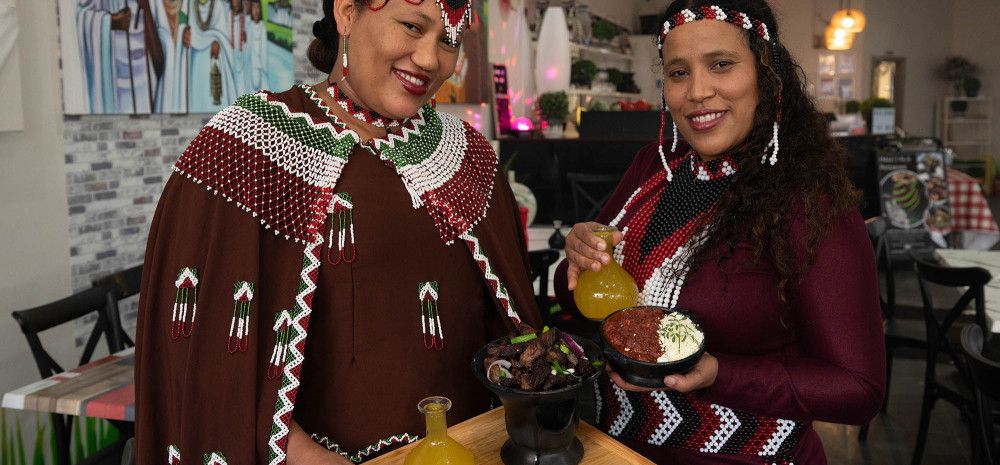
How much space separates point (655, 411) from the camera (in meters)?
1.52

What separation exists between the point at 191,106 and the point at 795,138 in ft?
9.43

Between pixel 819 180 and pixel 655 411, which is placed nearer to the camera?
pixel 819 180

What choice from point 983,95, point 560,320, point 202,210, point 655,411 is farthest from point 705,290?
point 983,95

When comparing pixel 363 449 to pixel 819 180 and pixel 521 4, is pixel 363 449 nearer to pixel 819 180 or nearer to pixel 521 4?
pixel 819 180

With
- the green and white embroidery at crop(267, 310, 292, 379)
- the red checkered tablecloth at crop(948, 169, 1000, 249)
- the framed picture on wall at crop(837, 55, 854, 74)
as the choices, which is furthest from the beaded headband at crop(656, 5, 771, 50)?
the framed picture on wall at crop(837, 55, 854, 74)

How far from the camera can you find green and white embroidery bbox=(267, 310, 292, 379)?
1.33 metres

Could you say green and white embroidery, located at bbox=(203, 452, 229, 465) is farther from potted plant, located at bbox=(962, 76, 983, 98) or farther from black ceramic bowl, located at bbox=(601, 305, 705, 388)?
potted plant, located at bbox=(962, 76, 983, 98)

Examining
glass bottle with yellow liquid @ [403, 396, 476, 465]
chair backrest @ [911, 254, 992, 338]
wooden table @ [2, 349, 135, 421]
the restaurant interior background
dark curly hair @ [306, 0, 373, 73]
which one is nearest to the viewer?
glass bottle with yellow liquid @ [403, 396, 476, 465]

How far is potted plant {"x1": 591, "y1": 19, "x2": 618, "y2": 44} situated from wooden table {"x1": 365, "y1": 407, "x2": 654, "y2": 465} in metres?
8.11

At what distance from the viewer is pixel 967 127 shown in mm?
14875

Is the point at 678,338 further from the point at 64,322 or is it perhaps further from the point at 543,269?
the point at 64,322

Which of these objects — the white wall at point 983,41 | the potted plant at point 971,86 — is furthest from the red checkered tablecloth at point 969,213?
the white wall at point 983,41

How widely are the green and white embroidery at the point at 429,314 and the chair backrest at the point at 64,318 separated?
1.57 m

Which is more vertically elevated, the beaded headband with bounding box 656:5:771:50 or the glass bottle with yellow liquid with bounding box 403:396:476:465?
the beaded headband with bounding box 656:5:771:50
